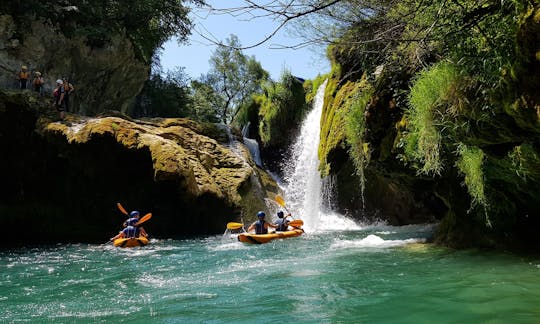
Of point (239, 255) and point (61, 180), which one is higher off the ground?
point (61, 180)

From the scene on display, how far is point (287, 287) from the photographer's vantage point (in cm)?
525

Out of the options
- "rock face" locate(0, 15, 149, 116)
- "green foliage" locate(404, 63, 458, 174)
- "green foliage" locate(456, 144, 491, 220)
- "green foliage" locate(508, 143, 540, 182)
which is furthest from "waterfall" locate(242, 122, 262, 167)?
"green foliage" locate(508, 143, 540, 182)

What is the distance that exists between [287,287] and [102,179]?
369 inches

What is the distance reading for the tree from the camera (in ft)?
98.7

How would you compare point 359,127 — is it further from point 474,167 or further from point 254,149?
point 254,149

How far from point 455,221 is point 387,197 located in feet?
22.7

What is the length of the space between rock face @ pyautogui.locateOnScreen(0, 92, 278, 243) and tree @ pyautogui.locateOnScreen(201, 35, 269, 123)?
53.8ft

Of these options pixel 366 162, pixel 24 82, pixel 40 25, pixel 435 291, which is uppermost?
pixel 40 25

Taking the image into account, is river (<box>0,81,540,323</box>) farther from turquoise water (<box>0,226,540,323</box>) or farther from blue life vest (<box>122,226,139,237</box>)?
blue life vest (<box>122,226,139,237</box>)

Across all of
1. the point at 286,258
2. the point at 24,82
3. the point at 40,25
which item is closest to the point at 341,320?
the point at 286,258

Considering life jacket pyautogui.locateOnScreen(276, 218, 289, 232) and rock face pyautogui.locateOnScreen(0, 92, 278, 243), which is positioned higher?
rock face pyautogui.locateOnScreen(0, 92, 278, 243)

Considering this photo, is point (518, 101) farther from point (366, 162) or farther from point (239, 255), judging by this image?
point (239, 255)

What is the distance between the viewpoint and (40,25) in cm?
1602

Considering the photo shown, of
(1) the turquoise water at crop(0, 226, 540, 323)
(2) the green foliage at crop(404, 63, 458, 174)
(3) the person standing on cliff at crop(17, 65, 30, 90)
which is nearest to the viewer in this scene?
(1) the turquoise water at crop(0, 226, 540, 323)
